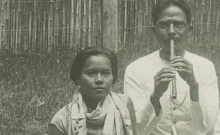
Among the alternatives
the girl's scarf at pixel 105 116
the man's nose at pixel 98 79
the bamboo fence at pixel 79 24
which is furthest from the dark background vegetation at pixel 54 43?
the man's nose at pixel 98 79

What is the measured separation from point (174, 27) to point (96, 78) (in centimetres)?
68

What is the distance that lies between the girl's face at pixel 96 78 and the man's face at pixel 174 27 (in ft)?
1.39

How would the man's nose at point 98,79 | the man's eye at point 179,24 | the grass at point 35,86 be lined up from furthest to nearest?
1. the grass at point 35,86
2. the man's eye at point 179,24
3. the man's nose at point 98,79

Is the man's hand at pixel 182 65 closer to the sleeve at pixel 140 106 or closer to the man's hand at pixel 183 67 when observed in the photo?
the man's hand at pixel 183 67

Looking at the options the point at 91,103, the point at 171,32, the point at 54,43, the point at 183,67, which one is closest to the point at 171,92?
the point at 183,67

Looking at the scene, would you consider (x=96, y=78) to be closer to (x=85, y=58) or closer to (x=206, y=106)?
(x=85, y=58)

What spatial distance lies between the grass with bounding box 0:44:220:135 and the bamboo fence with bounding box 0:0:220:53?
3.7 inches

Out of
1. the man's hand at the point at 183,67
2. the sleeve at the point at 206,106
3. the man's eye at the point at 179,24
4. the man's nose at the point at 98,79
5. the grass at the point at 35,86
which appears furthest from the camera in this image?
the grass at the point at 35,86

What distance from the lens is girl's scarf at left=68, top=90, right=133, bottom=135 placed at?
3344 mm

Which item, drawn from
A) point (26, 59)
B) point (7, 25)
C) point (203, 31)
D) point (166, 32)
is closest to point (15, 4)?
point (7, 25)

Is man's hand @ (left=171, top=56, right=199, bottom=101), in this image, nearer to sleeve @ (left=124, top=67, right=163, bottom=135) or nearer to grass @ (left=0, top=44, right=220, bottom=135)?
sleeve @ (left=124, top=67, right=163, bottom=135)

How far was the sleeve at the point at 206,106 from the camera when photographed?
340 centimetres

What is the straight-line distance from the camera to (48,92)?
519 centimetres

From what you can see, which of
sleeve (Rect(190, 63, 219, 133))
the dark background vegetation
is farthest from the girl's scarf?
the dark background vegetation
